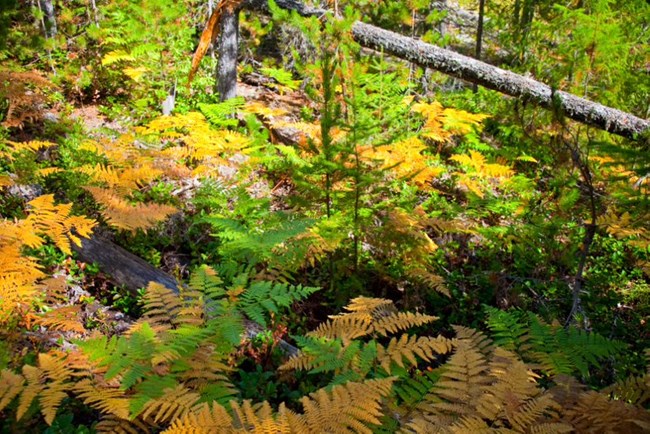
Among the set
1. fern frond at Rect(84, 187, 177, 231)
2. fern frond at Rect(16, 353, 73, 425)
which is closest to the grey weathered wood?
fern frond at Rect(84, 187, 177, 231)

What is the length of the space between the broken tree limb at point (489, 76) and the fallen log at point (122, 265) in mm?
4798

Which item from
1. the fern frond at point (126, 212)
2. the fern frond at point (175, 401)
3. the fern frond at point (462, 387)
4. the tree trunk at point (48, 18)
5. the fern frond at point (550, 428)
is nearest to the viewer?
the fern frond at point (550, 428)

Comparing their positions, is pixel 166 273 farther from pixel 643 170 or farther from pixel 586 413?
pixel 643 170

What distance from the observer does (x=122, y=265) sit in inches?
188

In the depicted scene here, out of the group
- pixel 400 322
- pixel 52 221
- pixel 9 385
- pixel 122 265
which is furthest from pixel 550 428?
pixel 52 221

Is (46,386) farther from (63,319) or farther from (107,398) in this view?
(63,319)

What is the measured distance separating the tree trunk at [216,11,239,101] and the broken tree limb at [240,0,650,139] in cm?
47

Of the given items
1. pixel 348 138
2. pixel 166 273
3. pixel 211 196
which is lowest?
pixel 166 273

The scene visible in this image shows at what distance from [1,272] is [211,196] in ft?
7.40

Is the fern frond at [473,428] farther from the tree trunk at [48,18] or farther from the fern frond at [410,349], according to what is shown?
the tree trunk at [48,18]

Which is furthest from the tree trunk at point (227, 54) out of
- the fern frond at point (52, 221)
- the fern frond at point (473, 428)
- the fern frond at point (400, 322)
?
the fern frond at point (473, 428)

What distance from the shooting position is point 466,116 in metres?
7.98

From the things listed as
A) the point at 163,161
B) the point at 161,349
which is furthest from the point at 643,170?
the point at 163,161

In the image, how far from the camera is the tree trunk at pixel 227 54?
26.2 feet
